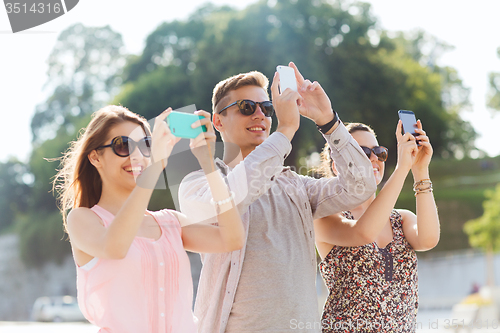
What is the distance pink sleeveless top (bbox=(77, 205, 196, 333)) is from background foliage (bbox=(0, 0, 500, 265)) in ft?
66.1

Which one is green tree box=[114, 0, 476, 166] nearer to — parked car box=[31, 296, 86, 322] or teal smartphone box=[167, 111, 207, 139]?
parked car box=[31, 296, 86, 322]

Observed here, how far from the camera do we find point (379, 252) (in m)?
3.07

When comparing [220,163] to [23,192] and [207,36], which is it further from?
[23,192]

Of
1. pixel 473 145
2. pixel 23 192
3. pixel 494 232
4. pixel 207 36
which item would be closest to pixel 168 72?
pixel 207 36

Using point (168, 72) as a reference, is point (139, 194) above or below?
below

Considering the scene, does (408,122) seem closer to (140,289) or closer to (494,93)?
(140,289)

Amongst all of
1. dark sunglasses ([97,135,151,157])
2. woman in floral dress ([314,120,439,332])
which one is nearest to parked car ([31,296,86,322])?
woman in floral dress ([314,120,439,332])

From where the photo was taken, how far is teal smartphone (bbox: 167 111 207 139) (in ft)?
6.71

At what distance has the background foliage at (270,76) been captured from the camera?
25094 mm

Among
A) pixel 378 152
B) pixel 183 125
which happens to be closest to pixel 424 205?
pixel 378 152

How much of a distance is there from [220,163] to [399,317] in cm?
135

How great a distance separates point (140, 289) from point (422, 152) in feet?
6.30

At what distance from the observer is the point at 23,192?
1538 inches

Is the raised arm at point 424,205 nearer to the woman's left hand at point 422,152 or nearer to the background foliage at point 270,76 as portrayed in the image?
the woman's left hand at point 422,152
